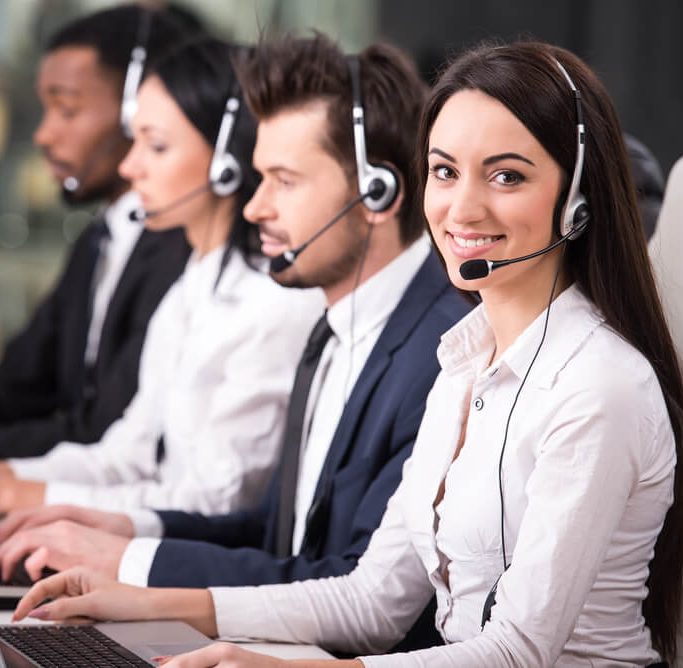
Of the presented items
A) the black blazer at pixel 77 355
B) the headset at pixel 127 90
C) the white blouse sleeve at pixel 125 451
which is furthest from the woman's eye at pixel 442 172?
the headset at pixel 127 90

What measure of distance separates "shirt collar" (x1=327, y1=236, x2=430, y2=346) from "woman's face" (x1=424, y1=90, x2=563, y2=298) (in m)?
0.52

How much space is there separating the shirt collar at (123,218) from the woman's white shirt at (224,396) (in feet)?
2.17

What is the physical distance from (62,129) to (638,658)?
225 centimetres

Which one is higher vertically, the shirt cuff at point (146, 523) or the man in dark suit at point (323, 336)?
the man in dark suit at point (323, 336)

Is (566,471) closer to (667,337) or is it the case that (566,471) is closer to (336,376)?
(667,337)

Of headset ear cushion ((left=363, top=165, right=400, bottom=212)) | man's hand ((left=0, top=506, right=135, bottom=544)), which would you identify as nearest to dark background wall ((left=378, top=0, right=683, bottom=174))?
headset ear cushion ((left=363, top=165, right=400, bottom=212))

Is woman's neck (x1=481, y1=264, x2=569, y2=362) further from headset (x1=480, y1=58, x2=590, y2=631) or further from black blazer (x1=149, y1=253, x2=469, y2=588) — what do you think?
black blazer (x1=149, y1=253, x2=469, y2=588)

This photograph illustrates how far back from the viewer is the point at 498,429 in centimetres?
139

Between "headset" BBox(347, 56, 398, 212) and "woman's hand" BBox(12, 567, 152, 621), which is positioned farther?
"headset" BBox(347, 56, 398, 212)

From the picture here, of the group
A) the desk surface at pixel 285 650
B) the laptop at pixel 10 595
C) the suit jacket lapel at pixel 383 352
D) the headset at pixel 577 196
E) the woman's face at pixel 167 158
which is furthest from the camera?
the woman's face at pixel 167 158

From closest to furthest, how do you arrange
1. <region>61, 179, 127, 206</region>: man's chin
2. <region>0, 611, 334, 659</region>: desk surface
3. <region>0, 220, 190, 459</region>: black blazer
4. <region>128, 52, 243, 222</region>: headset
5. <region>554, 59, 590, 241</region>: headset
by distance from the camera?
<region>554, 59, 590, 241</region>: headset < <region>0, 611, 334, 659</region>: desk surface < <region>128, 52, 243, 222</region>: headset < <region>0, 220, 190, 459</region>: black blazer < <region>61, 179, 127, 206</region>: man's chin

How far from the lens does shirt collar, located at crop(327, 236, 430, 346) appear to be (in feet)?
6.36

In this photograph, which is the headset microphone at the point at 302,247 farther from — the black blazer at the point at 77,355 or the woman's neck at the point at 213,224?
the black blazer at the point at 77,355

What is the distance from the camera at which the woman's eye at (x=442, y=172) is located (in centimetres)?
142
